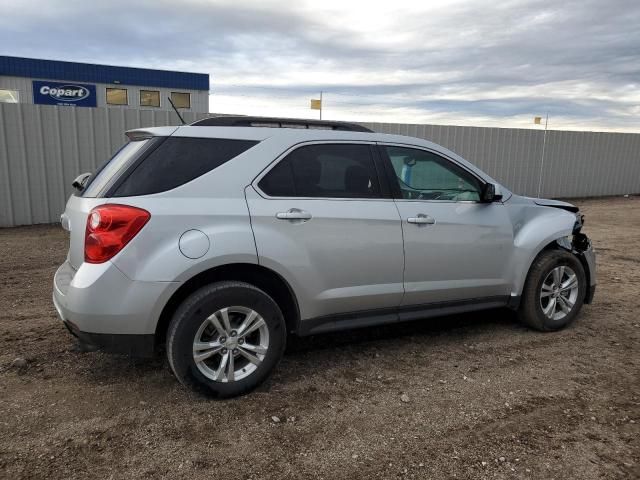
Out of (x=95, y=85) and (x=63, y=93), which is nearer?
(x=63, y=93)

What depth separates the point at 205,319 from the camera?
311 centimetres

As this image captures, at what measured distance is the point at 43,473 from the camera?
2.56 m

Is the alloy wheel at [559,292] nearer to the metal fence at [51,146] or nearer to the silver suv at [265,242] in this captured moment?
the silver suv at [265,242]

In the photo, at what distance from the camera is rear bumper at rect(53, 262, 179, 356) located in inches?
116

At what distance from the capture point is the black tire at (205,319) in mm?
3064

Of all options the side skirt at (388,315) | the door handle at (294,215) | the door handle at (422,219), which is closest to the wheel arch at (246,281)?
the side skirt at (388,315)

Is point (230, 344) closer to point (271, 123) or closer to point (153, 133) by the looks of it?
point (153, 133)

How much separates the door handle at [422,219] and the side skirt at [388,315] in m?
0.65

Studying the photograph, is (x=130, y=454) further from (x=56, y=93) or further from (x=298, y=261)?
(x=56, y=93)

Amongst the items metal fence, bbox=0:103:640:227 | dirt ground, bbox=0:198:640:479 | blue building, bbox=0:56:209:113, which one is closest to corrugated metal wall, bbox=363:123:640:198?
metal fence, bbox=0:103:640:227

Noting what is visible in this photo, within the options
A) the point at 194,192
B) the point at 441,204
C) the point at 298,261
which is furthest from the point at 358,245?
the point at 194,192

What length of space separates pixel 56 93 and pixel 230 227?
79.8 ft

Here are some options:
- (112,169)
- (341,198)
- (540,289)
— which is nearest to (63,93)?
(112,169)

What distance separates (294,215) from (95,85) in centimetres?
2451
